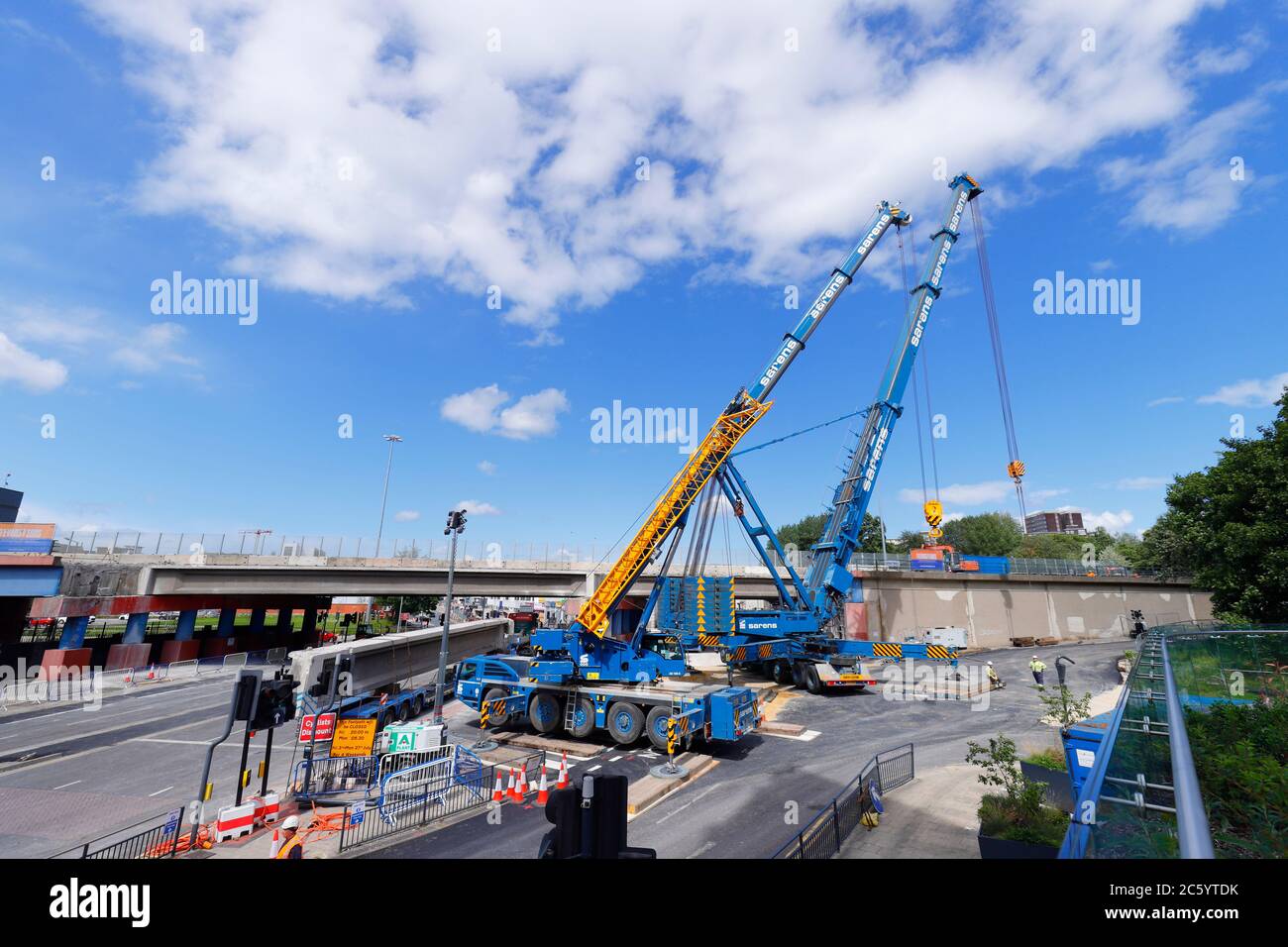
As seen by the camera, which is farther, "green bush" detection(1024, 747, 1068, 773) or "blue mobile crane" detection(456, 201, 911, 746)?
"blue mobile crane" detection(456, 201, 911, 746)

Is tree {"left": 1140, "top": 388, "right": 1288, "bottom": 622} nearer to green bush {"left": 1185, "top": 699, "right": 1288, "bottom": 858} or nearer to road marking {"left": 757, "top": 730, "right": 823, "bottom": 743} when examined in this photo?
road marking {"left": 757, "top": 730, "right": 823, "bottom": 743}

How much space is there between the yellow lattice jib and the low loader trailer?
6.82 feet

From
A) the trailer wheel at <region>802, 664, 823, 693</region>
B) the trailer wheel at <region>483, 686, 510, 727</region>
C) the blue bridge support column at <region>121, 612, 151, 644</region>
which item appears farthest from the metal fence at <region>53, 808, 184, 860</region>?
the blue bridge support column at <region>121, 612, 151, 644</region>

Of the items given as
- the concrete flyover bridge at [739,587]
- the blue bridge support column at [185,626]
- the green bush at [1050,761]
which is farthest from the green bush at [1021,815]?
the blue bridge support column at [185,626]

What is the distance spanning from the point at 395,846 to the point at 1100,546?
357 feet

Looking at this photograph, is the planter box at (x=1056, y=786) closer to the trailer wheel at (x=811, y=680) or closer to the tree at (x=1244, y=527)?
the trailer wheel at (x=811, y=680)

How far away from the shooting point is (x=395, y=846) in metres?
10.8

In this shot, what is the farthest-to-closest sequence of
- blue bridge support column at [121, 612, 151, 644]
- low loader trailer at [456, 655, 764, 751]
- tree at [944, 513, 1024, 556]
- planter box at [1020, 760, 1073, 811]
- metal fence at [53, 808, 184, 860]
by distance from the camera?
1. tree at [944, 513, 1024, 556]
2. blue bridge support column at [121, 612, 151, 644]
3. low loader trailer at [456, 655, 764, 751]
4. planter box at [1020, 760, 1073, 811]
5. metal fence at [53, 808, 184, 860]

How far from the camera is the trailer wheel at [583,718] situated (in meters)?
17.8

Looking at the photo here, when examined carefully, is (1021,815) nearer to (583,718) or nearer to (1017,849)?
(1017,849)

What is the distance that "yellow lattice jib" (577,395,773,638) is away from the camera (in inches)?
764

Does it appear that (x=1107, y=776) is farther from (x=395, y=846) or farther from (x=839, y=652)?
(x=839, y=652)

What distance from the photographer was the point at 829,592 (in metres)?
28.2

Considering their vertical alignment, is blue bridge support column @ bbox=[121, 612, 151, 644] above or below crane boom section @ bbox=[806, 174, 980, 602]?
below
